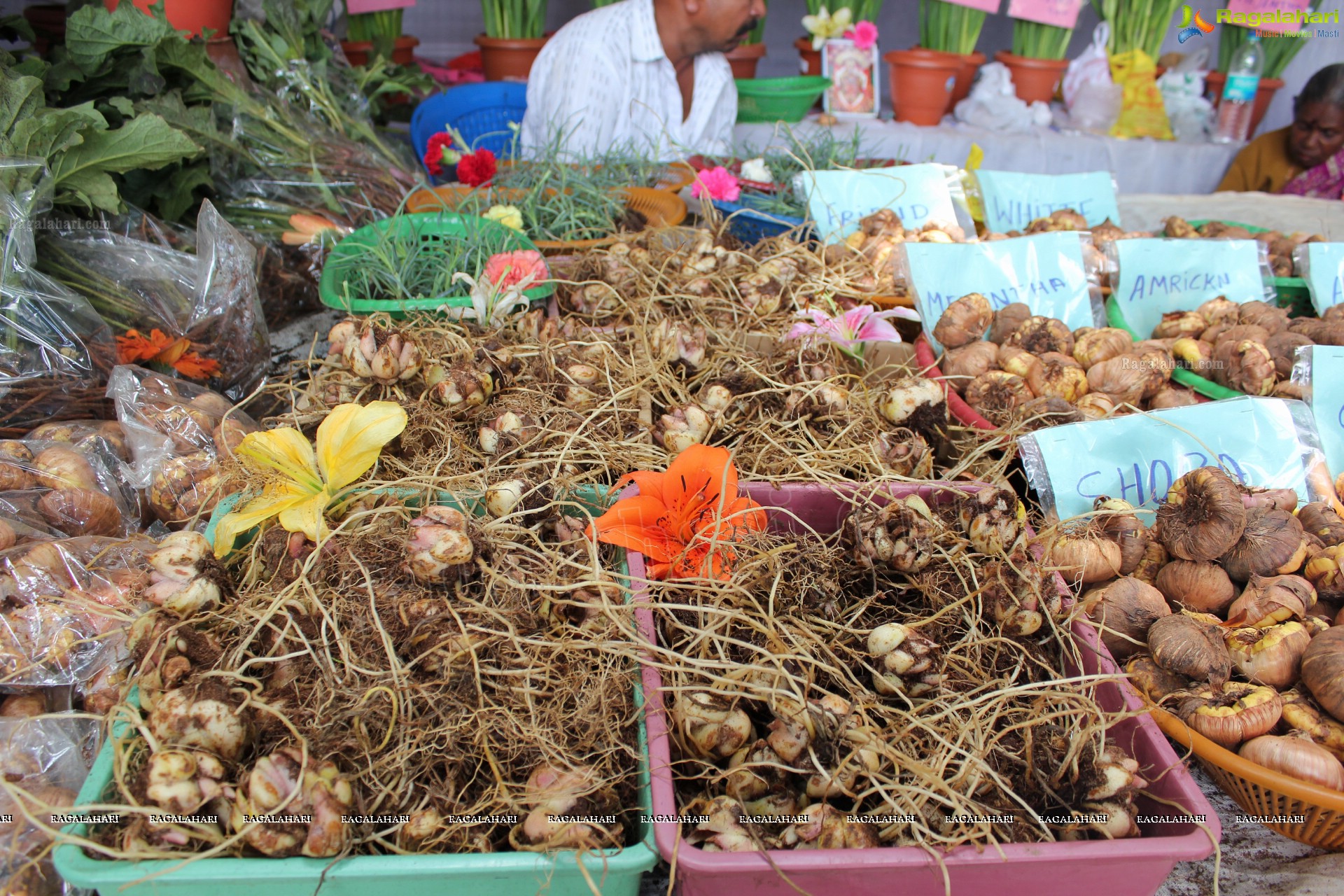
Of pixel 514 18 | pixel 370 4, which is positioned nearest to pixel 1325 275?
pixel 514 18

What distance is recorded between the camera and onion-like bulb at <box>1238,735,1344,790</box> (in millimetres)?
728

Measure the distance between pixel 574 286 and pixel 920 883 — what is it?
41.3 inches

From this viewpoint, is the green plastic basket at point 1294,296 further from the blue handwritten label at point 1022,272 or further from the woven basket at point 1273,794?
the woven basket at point 1273,794

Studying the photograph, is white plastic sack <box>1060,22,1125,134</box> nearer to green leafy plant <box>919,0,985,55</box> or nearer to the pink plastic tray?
green leafy plant <box>919,0,985,55</box>

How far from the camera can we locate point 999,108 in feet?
10.7

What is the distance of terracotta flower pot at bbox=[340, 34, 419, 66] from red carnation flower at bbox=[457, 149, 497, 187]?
4.45ft

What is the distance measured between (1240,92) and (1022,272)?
8.81 feet

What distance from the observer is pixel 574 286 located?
137 cm

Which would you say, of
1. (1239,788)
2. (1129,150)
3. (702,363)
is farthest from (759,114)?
(1239,788)

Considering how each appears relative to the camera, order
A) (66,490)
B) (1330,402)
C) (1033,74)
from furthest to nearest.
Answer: (1033,74) < (1330,402) < (66,490)

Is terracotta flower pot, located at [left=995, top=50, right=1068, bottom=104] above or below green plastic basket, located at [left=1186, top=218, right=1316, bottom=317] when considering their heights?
above

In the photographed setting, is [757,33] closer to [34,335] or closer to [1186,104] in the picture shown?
[1186,104]

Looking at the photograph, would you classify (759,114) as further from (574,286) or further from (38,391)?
(38,391)

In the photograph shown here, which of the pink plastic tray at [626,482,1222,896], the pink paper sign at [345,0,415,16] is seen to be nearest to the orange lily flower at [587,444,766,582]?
the pink plastic tray at [626,482,1222,896]
